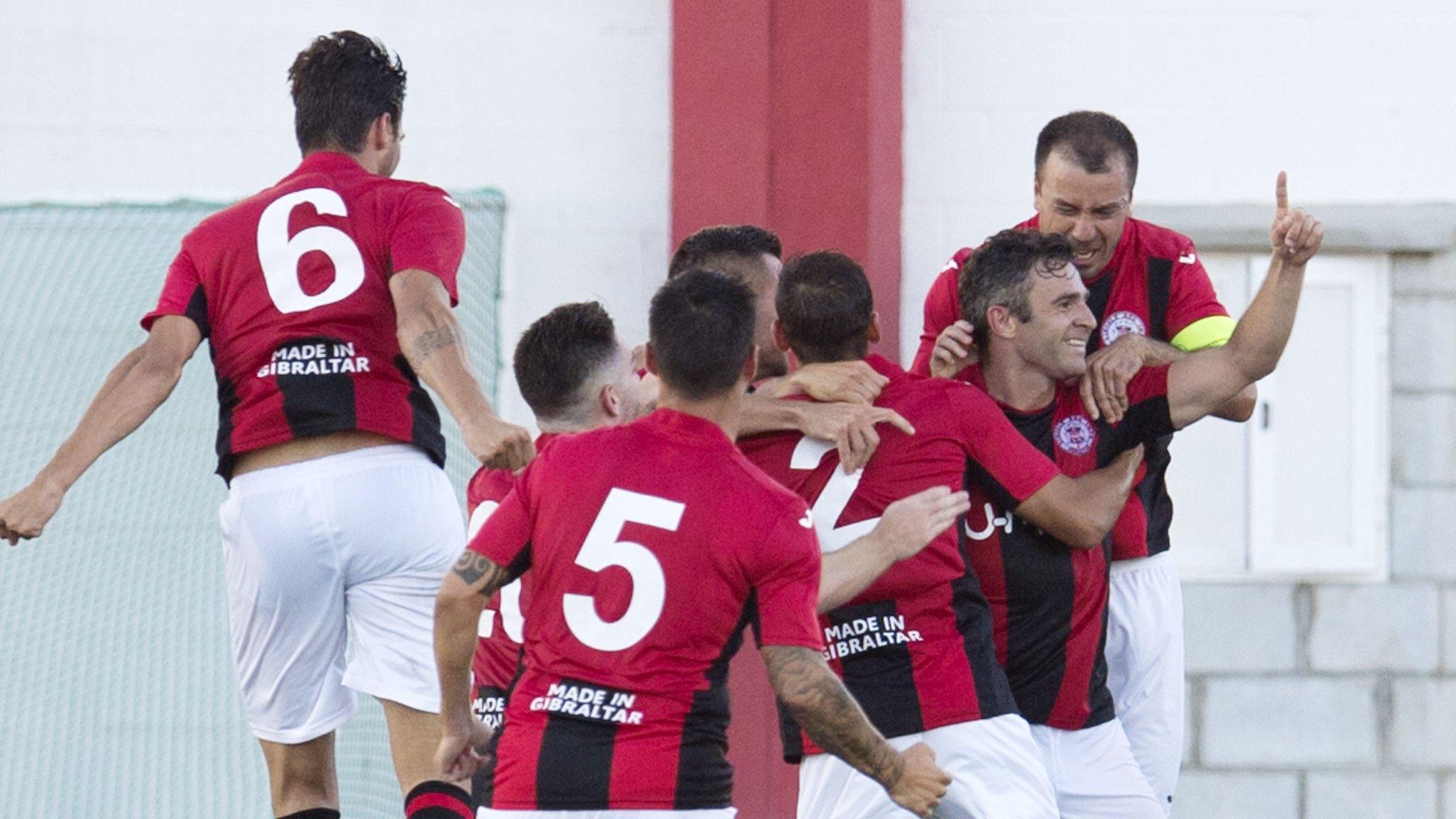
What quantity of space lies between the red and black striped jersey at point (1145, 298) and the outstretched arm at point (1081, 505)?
1.31 ft

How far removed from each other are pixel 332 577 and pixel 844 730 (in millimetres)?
1273

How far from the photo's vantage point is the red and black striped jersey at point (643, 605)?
9.27 ft

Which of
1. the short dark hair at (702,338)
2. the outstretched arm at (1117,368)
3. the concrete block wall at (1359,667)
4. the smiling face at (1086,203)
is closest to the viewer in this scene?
the short dark hair at (702,338)

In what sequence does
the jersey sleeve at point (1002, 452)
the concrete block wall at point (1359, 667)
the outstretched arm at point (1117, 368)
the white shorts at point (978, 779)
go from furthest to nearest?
the concrete block wall at point (1359, 667) < the outstretched arm at point (1117, 368) < the jersey sleeve at point (1002, 452) < the white shorts at point (978, 779)

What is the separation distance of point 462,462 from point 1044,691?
2.76 meters

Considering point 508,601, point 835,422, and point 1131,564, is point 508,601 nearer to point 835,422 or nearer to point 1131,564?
point 835,422

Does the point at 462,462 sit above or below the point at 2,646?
above

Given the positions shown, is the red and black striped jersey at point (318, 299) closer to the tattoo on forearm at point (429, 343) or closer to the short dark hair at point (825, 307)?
the tattoo on forearm at point (429, 343)

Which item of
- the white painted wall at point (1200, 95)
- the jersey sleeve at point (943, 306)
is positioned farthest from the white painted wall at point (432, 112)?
the jersey sleeve at point (943, 306)

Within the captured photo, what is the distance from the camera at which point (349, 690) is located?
3861 millimetres

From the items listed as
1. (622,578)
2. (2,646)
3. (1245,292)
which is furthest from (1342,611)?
(2,646)

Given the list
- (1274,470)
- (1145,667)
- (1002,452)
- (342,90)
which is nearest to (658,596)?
(1002,452)

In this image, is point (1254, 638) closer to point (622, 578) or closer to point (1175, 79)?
point (1175, 79)

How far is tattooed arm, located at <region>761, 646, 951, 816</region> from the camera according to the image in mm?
2867
